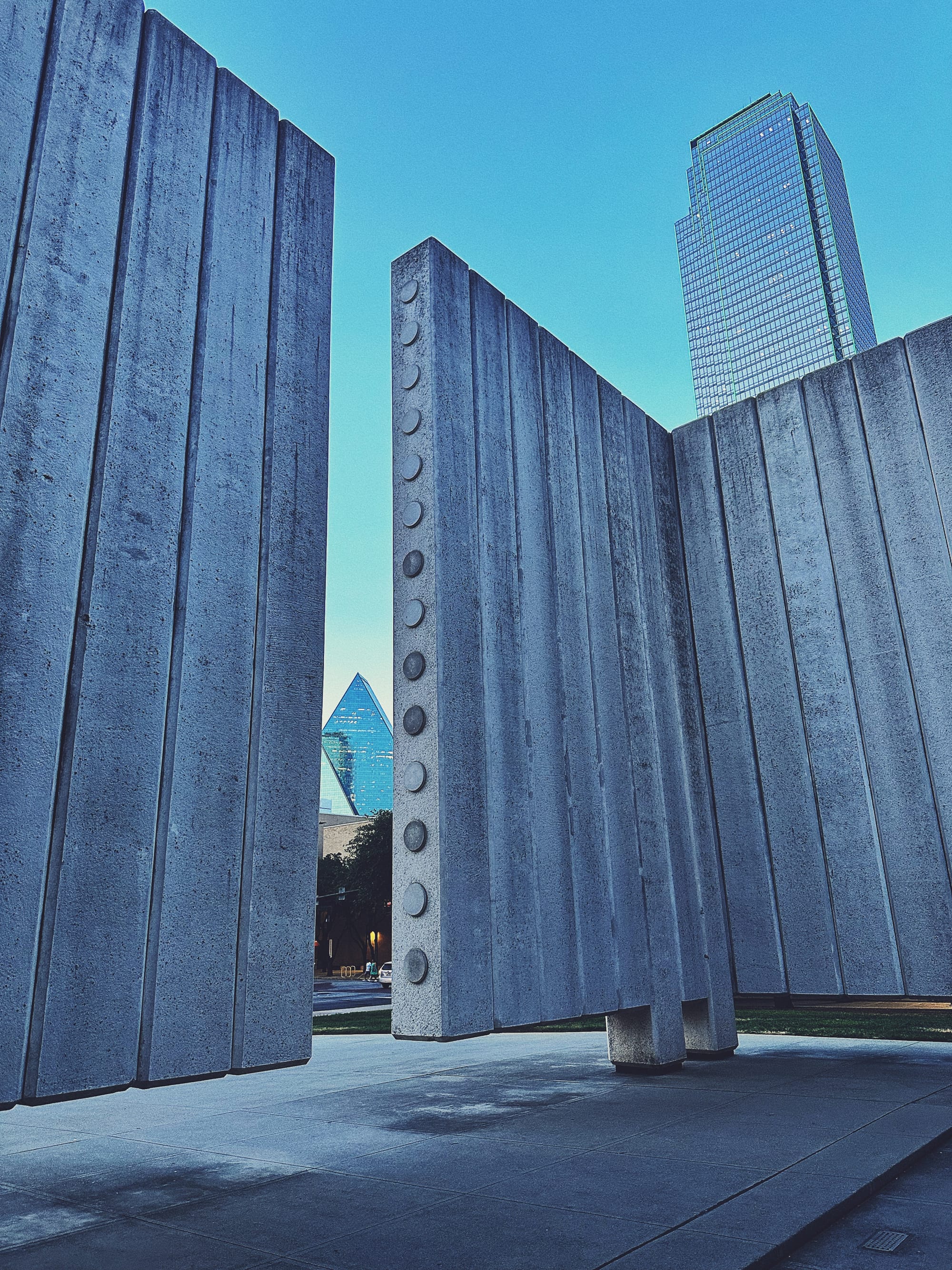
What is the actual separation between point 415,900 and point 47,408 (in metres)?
4.76

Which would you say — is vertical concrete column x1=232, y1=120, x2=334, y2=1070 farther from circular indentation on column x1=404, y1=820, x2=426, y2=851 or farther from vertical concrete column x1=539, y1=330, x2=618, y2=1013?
vertical concrete column x1=539, y1=330, x2=618, y2=1013

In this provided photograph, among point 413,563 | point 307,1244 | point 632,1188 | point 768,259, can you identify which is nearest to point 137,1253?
point 307,1244

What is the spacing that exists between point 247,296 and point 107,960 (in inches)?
202

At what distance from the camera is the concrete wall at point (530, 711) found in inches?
300

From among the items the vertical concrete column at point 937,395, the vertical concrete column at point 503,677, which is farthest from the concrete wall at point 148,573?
the vertical concrete column at point 937,395

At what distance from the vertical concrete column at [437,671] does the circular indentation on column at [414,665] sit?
2 cm

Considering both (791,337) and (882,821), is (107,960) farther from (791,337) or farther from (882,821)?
(791,337)

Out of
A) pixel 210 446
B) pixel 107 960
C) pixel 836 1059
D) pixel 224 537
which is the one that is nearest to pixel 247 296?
pixel 210 446

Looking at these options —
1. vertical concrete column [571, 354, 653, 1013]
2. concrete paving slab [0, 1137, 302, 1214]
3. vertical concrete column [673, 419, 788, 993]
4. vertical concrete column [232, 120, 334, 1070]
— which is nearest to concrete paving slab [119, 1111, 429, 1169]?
concrete paving slab [0, 1137, 302, 1214]

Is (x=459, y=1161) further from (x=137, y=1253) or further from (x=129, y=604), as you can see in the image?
(x=129, y=604)

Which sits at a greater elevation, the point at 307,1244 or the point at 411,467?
the point at 411,467

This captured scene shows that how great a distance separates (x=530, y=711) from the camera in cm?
880

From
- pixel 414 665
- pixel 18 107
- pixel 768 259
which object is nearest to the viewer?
pixel 18 107

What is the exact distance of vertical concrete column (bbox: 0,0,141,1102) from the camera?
4.93 m
